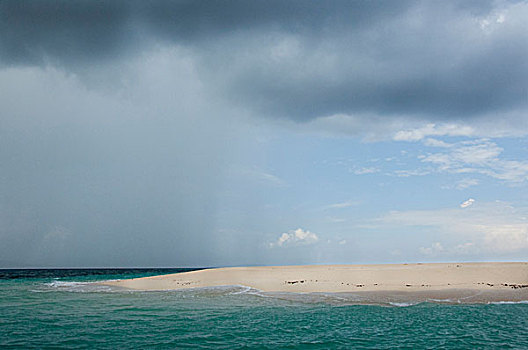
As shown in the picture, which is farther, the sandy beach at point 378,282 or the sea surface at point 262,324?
the sandy beach at point 378,282

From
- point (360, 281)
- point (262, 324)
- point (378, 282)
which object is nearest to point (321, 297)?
point (360, 281)

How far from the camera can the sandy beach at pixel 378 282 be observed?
33.7 m

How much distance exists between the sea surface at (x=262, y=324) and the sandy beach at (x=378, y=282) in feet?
15.2

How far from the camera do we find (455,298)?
30.4 meters

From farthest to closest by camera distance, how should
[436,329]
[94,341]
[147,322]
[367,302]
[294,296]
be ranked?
[294,296] → [367,302] → [147,322] → [436,329] → [94,341]

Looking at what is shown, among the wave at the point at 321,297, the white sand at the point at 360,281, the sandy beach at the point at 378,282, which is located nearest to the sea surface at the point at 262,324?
the wave at the point at 321,297

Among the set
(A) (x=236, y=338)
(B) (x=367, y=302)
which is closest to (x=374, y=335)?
(A) (x=236, y=338)

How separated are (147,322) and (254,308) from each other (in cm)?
783

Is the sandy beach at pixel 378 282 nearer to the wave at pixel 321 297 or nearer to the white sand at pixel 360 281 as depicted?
the white sand at pixel 360 281

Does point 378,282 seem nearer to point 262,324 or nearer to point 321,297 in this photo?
point 321,297

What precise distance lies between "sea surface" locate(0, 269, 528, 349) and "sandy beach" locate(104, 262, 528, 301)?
4622mm

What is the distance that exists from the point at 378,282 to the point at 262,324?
71.0 ft

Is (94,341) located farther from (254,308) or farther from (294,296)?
(294,296)

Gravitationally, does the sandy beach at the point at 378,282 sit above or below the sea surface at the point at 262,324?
above
